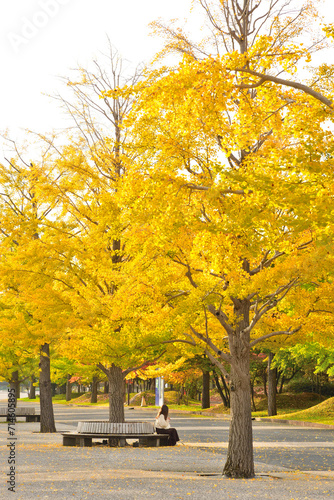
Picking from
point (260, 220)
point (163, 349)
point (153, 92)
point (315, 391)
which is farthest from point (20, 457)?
point (315, 391)

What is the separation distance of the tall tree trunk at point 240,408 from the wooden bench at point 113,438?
5.72 metres

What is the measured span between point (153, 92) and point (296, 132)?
2383 mm

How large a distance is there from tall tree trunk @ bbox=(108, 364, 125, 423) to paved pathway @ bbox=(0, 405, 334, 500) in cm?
112

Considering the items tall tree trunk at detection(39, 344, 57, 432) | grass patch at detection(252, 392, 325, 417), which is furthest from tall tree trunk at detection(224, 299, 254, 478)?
grass patch at detection(252, 392, 325, 417)

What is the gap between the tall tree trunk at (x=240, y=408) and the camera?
10672 millimetres

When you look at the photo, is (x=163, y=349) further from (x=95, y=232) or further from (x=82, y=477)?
(x=82, y=477)

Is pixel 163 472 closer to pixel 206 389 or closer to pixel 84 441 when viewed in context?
pixel 84 441

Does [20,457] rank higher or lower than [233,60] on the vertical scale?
lower

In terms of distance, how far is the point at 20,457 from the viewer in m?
12.5

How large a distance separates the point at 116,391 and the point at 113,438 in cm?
141

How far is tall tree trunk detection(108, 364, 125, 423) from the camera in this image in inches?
645

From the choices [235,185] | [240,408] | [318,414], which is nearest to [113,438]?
[240,408]

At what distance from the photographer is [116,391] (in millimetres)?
16391

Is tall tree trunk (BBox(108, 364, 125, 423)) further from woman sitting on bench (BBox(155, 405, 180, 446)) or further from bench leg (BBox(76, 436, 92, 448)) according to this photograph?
woman sitting on bench (BBox(155, 405, 180, 446))
